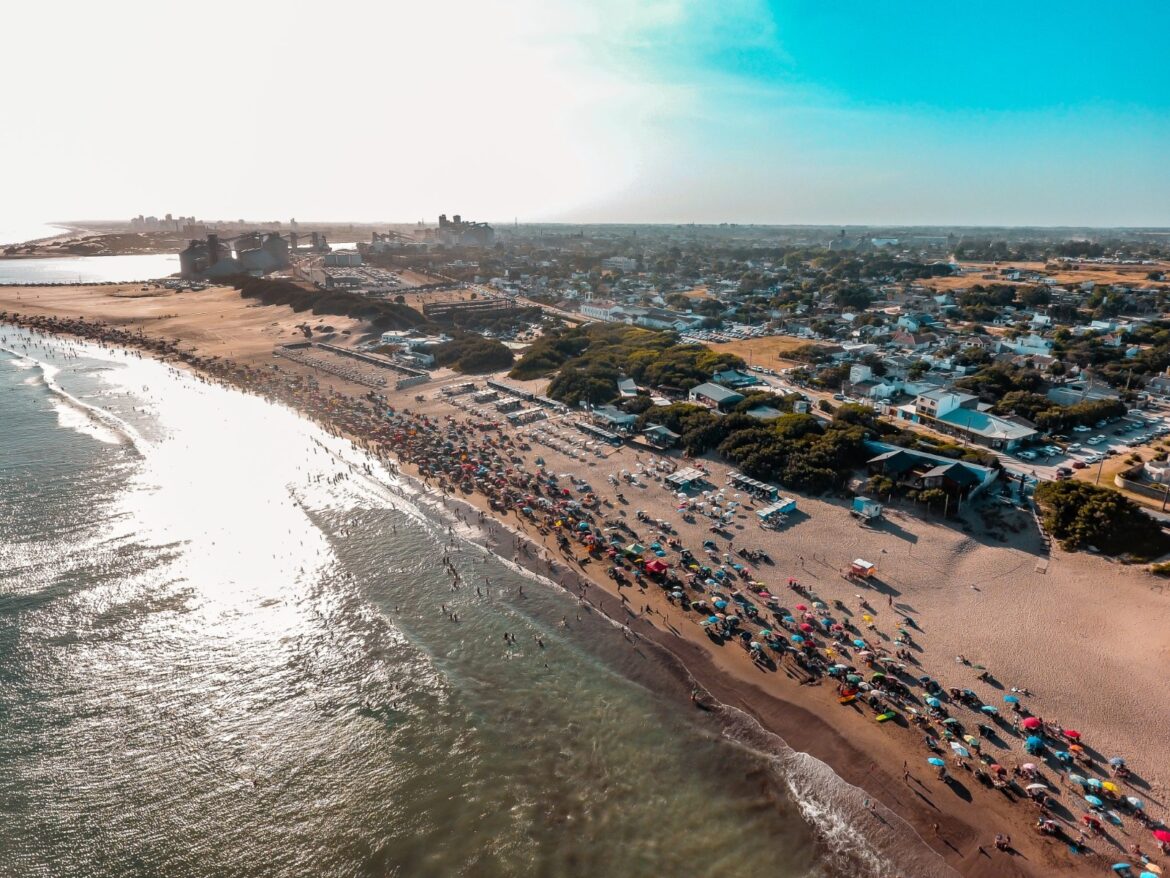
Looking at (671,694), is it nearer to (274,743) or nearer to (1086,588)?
(274,743)

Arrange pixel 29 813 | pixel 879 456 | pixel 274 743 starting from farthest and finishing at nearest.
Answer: pixel 879 456
pixel 274 743
pixel 29 813

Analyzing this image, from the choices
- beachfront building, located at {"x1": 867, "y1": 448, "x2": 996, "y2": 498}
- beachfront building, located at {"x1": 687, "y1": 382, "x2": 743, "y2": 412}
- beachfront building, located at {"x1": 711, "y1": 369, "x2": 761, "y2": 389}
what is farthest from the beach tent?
beachfront building, located at {"x1": 711, "y1": 369, "x2": 761, "y2": 389}

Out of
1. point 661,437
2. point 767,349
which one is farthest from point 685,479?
point 767,349

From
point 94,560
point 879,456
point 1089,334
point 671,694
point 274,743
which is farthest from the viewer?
point 1089,334

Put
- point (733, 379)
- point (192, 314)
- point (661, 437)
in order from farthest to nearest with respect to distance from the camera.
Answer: point (192, 314) < point (733, 379) < point (661, 437)

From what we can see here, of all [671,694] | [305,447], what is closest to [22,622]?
[305,447]

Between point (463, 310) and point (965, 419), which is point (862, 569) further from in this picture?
point (463, 310)
